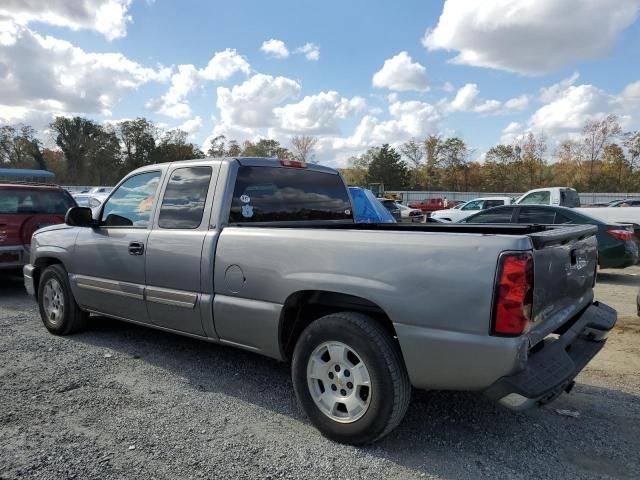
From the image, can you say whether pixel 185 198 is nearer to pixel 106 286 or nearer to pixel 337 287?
pixel 106 286

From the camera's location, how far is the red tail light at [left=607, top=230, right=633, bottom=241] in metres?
9.26

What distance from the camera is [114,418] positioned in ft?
11.5

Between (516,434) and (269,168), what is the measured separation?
278cm

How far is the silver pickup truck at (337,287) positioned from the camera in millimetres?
2646

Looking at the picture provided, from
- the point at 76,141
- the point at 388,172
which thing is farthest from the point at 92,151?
the point at 388,172

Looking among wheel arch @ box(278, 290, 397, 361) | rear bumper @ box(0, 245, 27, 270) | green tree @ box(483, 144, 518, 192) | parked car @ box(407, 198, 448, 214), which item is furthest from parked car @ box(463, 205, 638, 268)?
green tree @ box(483, 144, 518, 192)

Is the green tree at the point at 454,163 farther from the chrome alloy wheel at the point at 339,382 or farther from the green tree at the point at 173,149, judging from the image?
the chrome alloy wheel at the point at 339,382

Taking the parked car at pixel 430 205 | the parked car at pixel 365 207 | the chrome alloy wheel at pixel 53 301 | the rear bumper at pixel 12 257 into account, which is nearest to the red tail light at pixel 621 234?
the parked car at pixel 365 207

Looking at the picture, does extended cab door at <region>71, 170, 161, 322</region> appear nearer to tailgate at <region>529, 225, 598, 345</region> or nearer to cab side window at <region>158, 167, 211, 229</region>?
cab side window at <region>158, 167, 211, 229</region>

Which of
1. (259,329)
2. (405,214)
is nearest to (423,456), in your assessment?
(259,329)

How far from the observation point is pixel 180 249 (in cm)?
405

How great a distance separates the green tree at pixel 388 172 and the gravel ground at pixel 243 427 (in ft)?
239

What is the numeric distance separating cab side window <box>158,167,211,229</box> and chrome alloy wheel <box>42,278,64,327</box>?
1928mm

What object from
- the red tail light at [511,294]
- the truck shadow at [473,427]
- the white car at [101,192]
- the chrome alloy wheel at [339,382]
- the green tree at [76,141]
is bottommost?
the truck shadow at [473,427]
